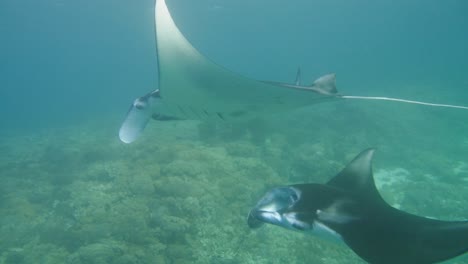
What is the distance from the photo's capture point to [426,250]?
2361 millimetres

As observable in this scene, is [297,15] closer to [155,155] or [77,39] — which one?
[77,39]

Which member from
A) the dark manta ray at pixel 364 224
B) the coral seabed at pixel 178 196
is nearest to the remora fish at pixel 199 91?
the dark manta ray at pixel 364 224

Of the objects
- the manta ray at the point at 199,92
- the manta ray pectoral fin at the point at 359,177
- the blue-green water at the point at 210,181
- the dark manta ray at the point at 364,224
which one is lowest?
the blue-green water at the point at 210,181

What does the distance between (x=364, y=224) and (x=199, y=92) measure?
2.33 m

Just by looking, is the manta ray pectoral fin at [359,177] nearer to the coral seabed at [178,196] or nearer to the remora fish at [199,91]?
the remora fish at [199,91]

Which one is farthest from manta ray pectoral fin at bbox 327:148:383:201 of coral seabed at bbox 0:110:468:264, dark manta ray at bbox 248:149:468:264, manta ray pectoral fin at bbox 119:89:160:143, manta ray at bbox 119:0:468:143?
coral seabed at bbox 0:110:468:264

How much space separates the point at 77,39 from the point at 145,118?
80.9 metres

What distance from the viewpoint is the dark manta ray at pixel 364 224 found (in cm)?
235

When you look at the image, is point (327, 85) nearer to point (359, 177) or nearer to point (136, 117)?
point (359, 177)

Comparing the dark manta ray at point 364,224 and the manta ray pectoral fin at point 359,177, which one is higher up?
the dark manta ray at point 364,224

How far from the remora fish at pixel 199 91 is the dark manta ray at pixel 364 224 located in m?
1.27

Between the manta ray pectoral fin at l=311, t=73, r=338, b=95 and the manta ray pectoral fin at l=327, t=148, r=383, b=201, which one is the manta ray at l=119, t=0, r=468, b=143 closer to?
the manta ray pectoral fin at l=311, t=73, r=338, b=95

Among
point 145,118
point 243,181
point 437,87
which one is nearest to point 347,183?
point 145,118

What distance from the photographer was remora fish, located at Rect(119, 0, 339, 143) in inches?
126
